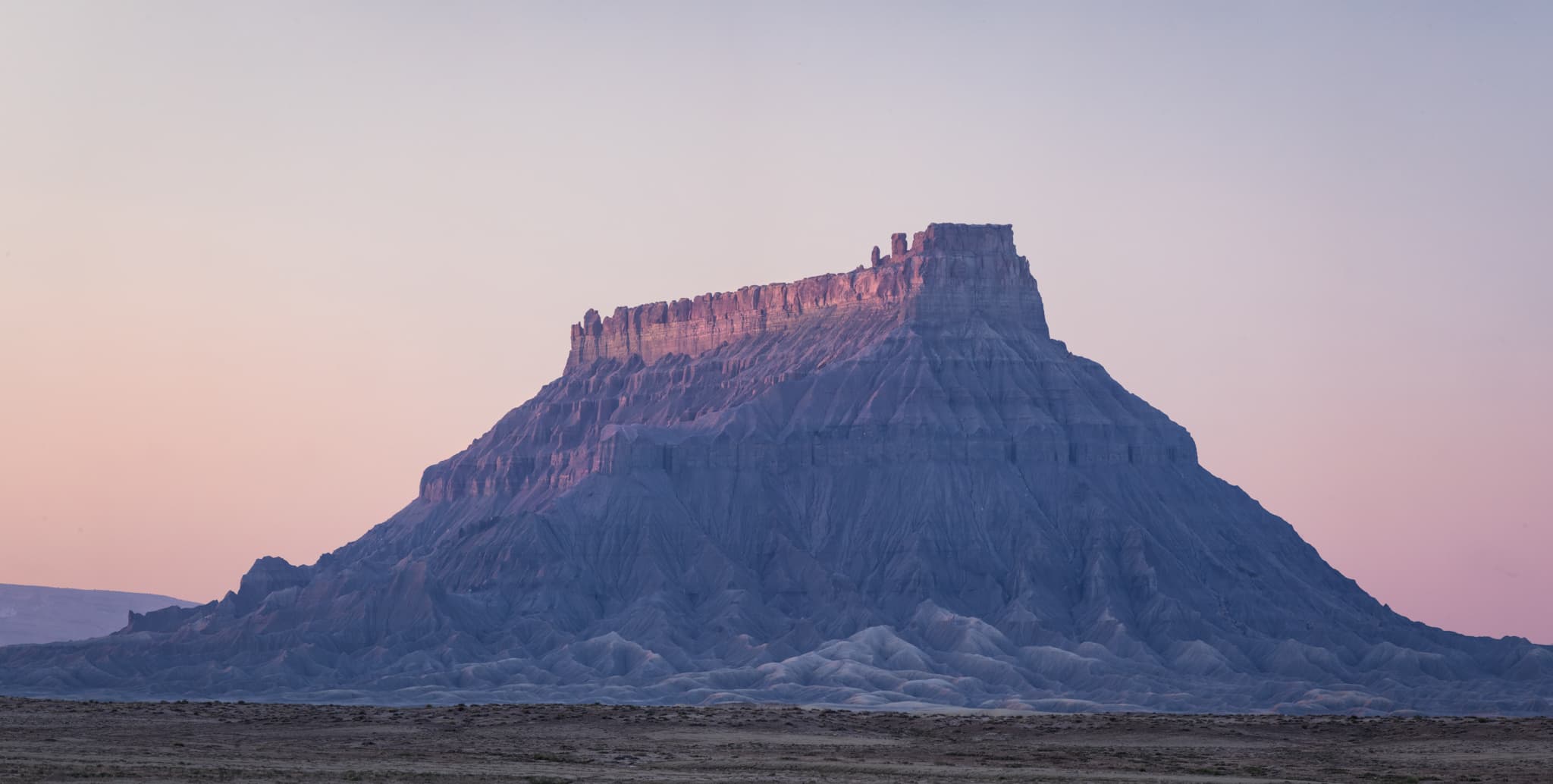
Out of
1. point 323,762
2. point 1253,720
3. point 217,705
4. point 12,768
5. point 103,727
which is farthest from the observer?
point 217,705

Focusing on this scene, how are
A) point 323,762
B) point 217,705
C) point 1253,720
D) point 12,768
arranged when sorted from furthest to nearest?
point 217,705
point 1253,720
point 323,762
point 12,768

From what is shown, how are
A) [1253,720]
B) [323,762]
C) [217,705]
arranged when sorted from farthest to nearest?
[217,705] < [1253,720] < [323,762]

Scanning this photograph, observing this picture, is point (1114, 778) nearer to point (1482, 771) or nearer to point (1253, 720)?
point (1482, 771)

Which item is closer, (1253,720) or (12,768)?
(12,768)

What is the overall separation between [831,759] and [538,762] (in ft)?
37.9

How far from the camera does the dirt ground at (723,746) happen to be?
92250 millimetres

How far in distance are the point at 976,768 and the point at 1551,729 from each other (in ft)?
99.8

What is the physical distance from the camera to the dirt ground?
92250 millimetres

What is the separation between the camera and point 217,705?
130 meters

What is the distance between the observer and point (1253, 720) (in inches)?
4776

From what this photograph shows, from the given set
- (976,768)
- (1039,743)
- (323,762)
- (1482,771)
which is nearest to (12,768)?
(323,762)

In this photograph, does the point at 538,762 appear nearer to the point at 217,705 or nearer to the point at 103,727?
the point at 103,727

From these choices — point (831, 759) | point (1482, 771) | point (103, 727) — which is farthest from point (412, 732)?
Answer: point (1482, 771)

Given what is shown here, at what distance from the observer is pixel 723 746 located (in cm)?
10550
